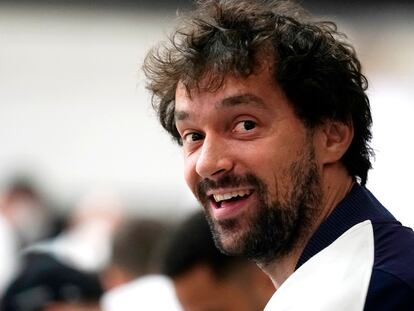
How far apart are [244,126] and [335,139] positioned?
0.21 m

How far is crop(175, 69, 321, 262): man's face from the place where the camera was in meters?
2.13

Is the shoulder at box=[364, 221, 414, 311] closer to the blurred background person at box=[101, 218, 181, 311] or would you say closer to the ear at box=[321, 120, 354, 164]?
the ear at box=[321, 120, 354, 164]

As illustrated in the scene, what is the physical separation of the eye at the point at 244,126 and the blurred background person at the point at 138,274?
133 cm

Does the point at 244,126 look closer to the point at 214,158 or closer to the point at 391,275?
the point at 214,158

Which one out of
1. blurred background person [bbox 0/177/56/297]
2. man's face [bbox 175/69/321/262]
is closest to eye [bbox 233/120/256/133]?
man's face [bbox 175/69/321/262]

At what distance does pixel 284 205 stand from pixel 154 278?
1715 mm

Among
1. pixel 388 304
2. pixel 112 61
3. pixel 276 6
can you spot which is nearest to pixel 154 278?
pixel 276 6

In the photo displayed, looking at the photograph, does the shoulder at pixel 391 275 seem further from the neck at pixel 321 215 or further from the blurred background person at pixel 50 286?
the blurred background person at pixel 50 286

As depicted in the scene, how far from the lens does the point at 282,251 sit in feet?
7.13

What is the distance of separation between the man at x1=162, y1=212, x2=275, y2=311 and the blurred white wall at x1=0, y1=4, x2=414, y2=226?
2.89m

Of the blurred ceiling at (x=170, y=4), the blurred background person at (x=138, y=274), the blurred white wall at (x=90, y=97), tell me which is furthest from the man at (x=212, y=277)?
the blurred white wall at (x=90, y=97)

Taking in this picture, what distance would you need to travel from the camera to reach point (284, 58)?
2207 mm

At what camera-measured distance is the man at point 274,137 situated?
6.97 feet

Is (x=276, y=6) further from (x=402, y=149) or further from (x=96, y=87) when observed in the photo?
(x=96, y=87)
